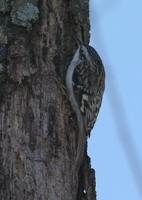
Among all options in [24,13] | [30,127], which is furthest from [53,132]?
[24,13]

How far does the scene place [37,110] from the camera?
222 cm

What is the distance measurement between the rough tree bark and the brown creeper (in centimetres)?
5

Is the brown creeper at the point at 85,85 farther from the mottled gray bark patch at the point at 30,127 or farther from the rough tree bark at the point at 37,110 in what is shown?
the mottled gray bark patch at the point at 30,127

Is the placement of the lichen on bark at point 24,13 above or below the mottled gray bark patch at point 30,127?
above

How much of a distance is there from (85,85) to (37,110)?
1.44 feet

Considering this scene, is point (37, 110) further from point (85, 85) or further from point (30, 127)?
point (85, 85)

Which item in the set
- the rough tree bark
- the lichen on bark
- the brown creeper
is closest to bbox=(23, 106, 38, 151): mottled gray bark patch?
the rough tree bark

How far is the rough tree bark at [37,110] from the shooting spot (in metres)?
Answer: 2.14

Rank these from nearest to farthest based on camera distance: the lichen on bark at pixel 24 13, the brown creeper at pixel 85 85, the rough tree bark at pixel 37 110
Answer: the rough tree bark at pixel 37 110 → the lichen on bark at pixel 24 13 → the brown creeper at pixel 85 85

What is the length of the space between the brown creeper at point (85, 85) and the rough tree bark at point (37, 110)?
0.05 m

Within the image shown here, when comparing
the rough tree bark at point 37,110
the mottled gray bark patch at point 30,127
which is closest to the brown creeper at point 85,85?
the rough tree bark at point 37,110

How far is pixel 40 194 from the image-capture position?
213cm

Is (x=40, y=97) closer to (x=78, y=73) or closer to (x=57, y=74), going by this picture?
(x=57, y=74)

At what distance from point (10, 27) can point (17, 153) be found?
1.45ft
